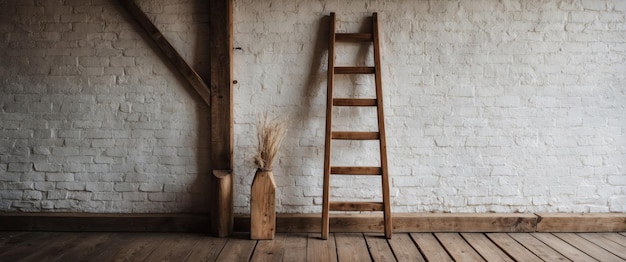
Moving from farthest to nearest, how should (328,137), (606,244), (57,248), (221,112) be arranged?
(221,112) → (328,137) → (606,244) → (57,248)

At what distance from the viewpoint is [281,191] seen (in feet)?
12.2

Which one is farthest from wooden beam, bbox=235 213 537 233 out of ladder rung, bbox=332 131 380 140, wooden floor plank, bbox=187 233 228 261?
ladder rung, bbox=332 131 380 140

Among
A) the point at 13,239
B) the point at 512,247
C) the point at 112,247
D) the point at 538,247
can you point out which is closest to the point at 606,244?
the point at 538,247

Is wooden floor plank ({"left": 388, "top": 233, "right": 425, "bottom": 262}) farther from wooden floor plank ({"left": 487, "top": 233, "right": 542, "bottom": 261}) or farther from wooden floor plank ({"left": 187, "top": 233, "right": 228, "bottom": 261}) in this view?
wooden floor plank ({"left": 187, "top": 233, "right": 228, "bottom": 261})

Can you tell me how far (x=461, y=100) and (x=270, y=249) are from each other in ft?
6.48

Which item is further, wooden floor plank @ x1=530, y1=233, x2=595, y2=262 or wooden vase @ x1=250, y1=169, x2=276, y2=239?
wooden vase @ x1=250, y1=169, x2=276, y2=239

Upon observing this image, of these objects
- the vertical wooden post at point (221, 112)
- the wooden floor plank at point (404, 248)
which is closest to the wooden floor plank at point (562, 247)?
the wooden floor plank at point (404, 248)

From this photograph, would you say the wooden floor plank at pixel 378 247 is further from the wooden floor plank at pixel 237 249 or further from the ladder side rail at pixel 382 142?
the wooden floor plank at pixel 237 249

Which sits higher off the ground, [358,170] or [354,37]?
[354,37]

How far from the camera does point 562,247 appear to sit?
131 inches

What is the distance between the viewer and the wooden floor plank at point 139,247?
3096 millimetres

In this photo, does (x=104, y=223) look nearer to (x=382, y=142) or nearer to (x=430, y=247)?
(x=382, y=142)

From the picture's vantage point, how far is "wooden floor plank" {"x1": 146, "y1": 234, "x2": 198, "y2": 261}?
3.10 meters

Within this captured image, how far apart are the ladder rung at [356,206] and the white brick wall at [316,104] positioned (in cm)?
24
